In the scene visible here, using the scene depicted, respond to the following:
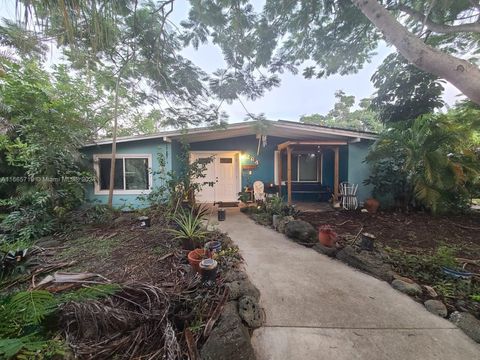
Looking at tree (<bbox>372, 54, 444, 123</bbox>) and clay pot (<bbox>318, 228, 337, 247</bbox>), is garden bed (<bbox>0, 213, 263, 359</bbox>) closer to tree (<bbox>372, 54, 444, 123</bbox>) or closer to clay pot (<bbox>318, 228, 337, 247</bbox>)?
clay pot (<bbox>318, 228, 337, 247</bbox>)

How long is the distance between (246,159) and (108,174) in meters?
5.10

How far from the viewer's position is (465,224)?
4.75 meters

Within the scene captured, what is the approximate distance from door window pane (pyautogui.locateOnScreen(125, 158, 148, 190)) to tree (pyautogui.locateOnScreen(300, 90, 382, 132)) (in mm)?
21192

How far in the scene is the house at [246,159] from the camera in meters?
6.45

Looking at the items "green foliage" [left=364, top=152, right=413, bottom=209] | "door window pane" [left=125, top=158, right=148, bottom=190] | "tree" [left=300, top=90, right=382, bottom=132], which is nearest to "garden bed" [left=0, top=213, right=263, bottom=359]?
"door window pane" [left=125, top=158, right=148, bottom=190]

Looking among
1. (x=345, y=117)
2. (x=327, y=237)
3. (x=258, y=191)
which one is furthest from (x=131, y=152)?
(x=345, y=117)

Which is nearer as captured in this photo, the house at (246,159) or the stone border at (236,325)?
the stone border at (236,325)

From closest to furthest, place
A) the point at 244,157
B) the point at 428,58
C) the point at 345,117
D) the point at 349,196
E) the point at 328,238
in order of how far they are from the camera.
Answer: the point at 428,58 < the point at 328,238 < the point at 349,196 < the point at 244,157 < the point at 345,117

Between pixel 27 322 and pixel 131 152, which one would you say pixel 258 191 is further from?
pixel 27 322

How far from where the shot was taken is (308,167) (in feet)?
26.9

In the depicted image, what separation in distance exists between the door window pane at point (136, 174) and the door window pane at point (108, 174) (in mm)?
196

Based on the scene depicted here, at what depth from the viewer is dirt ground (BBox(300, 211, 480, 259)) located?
3.67 m

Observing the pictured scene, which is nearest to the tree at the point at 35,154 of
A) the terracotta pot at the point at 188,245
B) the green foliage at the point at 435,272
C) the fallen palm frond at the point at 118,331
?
the terracotta pot at the point at 188,245

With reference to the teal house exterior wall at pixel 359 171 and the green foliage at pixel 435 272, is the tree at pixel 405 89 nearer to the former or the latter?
the teal house exterior wall at pixel 359 171
